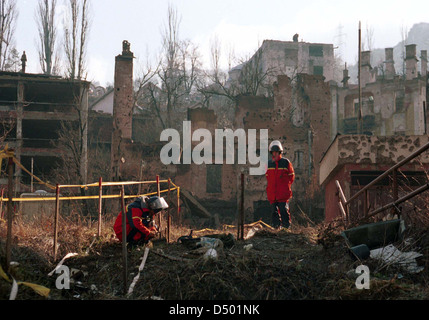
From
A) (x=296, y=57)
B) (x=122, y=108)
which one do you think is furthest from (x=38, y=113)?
(x=296, y=57)

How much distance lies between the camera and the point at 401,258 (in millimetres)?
5914

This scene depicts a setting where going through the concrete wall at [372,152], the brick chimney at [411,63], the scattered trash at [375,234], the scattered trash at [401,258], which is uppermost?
the brick chimney at [411,63]

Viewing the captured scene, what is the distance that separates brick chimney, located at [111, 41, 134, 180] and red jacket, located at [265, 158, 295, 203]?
1602cm

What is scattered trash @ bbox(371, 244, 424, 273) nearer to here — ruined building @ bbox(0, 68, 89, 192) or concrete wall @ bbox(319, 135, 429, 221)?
concrete wall @ bbox(319, 135, 429, 221)

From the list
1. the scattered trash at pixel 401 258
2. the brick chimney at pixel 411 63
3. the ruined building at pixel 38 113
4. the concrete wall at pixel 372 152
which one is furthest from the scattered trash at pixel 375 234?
the brick chimney at pixel 411 63

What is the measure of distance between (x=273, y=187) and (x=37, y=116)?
74.6 feet

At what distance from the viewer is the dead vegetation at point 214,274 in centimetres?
557

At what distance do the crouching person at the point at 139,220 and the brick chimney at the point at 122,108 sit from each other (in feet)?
59.9

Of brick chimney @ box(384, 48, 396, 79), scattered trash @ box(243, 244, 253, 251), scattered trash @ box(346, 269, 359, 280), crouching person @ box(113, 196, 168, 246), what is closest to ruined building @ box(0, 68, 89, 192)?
crouching person @ box(113, 196, 168, 246)

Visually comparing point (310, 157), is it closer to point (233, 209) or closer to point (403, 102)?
point (233, 209)

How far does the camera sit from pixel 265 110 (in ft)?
102

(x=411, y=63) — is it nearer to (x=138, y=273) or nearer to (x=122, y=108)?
(x=122, y=108)

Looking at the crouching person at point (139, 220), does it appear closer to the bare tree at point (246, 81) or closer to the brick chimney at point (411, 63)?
the bare tree at point (246, 81)
